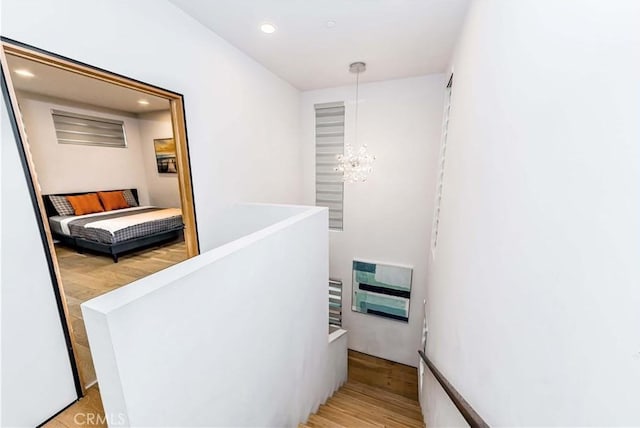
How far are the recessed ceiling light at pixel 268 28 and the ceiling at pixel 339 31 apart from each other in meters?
0.04

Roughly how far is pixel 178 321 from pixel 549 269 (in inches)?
53.2

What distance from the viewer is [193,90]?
7.22 ft

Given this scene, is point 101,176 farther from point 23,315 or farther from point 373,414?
point 373,414

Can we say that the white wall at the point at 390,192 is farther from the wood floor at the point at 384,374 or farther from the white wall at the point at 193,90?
the white wall at the point at 193,90

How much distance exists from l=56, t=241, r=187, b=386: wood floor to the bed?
0.48 feet

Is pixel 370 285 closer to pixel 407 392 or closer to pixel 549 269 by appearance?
pixel 407 392

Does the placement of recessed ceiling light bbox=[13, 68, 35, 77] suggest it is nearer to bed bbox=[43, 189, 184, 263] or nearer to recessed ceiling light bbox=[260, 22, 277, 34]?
bed bbox=[43, 189, 184, 263]

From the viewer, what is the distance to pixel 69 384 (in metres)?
1.39

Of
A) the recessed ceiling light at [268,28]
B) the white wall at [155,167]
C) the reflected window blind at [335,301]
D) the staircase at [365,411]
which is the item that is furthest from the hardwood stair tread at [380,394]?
the white wall at [155,167]

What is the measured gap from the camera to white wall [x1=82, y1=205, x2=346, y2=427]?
2.77 ft

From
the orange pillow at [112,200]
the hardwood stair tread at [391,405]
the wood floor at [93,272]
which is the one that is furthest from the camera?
the orange pillow at [112,200]

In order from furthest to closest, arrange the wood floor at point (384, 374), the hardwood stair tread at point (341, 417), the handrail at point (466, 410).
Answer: the wood floor at point (384, 374), the hardwood stair tread at point (341, 417), the handrail at point (466, 410)

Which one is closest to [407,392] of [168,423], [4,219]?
[168,423]

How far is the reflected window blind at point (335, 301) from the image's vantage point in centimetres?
445
